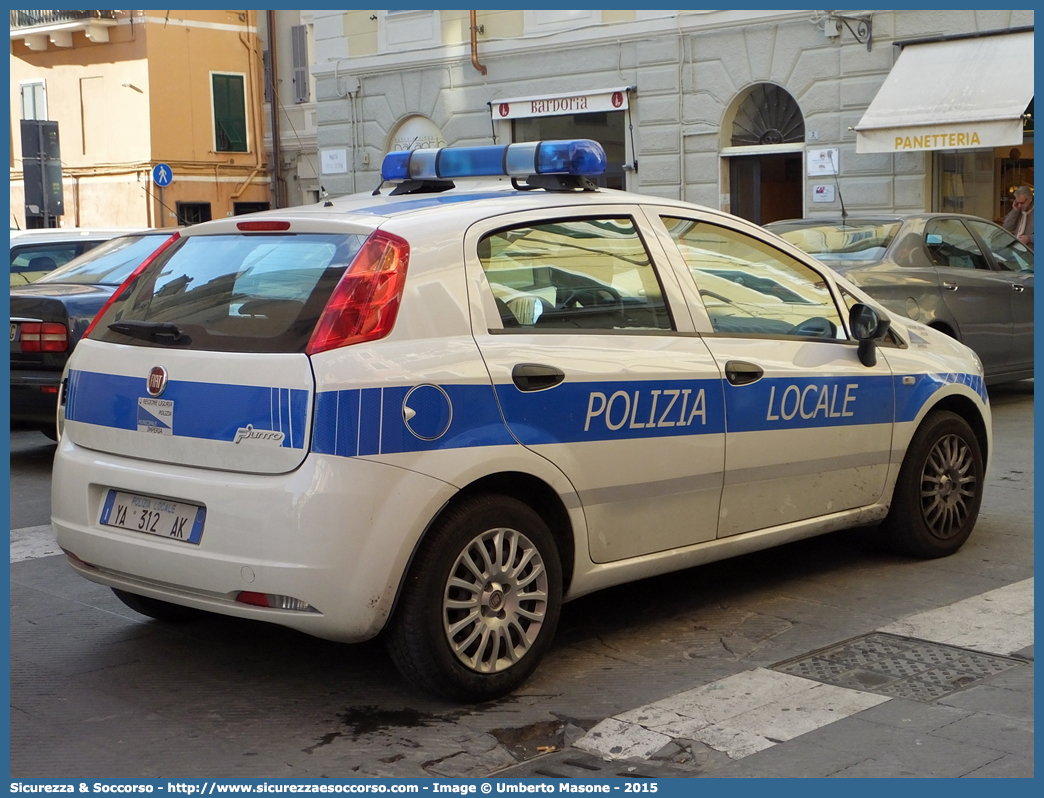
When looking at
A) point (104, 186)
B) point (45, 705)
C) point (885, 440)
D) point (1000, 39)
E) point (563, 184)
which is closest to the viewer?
point (45, 705)

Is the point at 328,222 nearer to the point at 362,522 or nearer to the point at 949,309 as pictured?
the point at 362,522

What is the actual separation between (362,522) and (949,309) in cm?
773

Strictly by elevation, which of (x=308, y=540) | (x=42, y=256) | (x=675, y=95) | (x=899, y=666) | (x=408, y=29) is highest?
(x=408, y=29)

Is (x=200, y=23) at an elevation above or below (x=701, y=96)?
above

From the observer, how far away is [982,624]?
512 centimetres

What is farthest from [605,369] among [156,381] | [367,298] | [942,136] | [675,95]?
[675,95]

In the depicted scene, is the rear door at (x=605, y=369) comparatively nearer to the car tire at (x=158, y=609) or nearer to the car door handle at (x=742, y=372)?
the car door handle at (x=742, y=372)

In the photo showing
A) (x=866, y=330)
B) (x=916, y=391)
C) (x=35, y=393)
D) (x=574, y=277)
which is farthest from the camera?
(x=35, y=393)

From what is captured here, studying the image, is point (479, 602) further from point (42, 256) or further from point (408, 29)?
point (408, 29)

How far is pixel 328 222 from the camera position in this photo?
440 centimetres

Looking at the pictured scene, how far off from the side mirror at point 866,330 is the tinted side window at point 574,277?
1.11 meters

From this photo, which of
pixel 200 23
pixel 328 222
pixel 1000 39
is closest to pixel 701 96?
pixel 1000 39

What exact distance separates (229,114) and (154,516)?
3370cm

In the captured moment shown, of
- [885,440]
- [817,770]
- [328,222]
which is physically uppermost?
[328,222]
